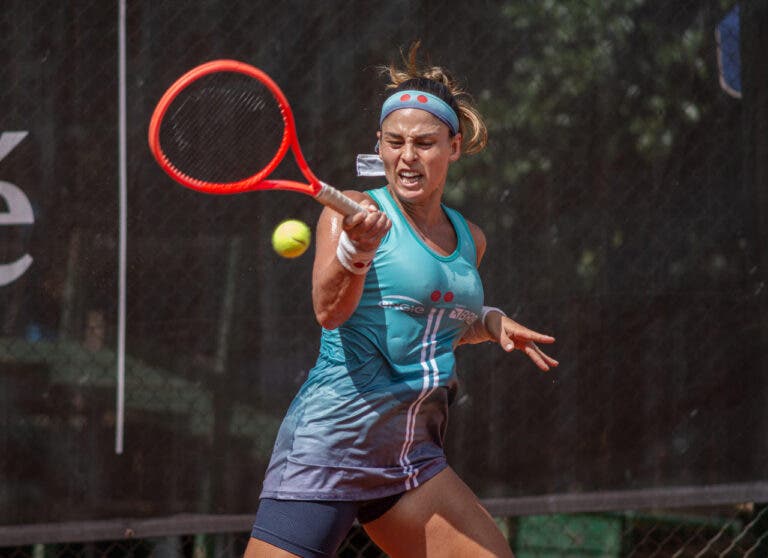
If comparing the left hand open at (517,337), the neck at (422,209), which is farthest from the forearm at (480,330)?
the neck at (422,209)

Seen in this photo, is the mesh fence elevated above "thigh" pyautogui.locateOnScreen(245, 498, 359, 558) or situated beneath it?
elevated above

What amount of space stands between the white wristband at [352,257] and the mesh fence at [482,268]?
1.51 metres

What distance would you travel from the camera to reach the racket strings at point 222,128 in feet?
9.96

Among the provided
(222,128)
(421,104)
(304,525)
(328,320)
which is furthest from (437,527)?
(222,128)

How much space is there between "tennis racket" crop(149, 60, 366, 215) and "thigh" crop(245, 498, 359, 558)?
755mm

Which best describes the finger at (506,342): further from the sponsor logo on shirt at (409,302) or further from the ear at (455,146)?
the ear at (455,146)

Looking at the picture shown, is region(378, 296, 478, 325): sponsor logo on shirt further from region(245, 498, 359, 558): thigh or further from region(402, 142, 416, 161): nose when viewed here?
region(245, 498, 359, 558): thigh

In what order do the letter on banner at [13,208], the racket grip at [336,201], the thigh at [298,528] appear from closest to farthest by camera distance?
the racket grip at [336,201], the thigh at [298,528], the letter on banner at [13,208]

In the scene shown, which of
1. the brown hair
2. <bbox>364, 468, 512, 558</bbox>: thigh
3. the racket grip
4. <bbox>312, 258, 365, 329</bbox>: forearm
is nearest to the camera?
the racket grip

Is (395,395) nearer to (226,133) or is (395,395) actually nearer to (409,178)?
(409,178)

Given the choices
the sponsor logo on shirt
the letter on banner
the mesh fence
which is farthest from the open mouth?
the letter on banner

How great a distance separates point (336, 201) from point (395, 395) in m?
0.61

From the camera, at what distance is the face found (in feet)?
9.00

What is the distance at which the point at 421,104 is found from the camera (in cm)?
278
